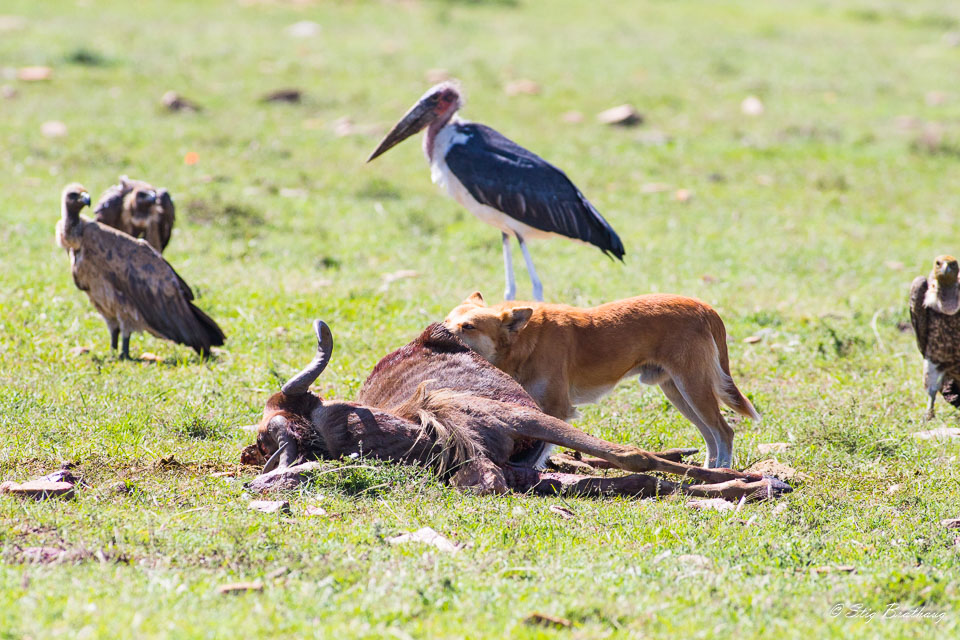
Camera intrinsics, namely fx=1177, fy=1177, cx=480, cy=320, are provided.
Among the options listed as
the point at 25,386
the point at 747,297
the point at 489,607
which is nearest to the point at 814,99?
the point at 747,297

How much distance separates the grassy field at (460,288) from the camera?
4.39 metres

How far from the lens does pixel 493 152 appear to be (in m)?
10.4

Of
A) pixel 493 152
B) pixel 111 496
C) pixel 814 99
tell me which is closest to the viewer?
pixel 111 496

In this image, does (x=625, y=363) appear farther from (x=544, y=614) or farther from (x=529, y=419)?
(x=544, y=614)

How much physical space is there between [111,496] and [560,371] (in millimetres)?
2472

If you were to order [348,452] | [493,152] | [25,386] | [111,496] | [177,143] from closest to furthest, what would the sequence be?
[111,496], [348,452], [25,386], [493,152], [177,143]

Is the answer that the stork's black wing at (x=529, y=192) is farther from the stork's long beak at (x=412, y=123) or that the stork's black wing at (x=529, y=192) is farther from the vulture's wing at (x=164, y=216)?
the vulture's wing at (x=164, y=216)

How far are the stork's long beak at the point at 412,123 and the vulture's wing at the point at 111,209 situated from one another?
2.27 m

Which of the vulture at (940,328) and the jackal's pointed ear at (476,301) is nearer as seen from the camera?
the jackal's pointed ear at (476,301)

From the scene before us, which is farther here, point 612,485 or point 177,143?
point 177,143

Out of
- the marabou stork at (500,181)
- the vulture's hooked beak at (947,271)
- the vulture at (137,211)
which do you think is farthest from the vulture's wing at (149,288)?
the vulture's hooked beak at (947,271)

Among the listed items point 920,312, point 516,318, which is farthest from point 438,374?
point 920,312

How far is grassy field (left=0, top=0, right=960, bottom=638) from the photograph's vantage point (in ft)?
14.4

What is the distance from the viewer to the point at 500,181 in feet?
33.2
